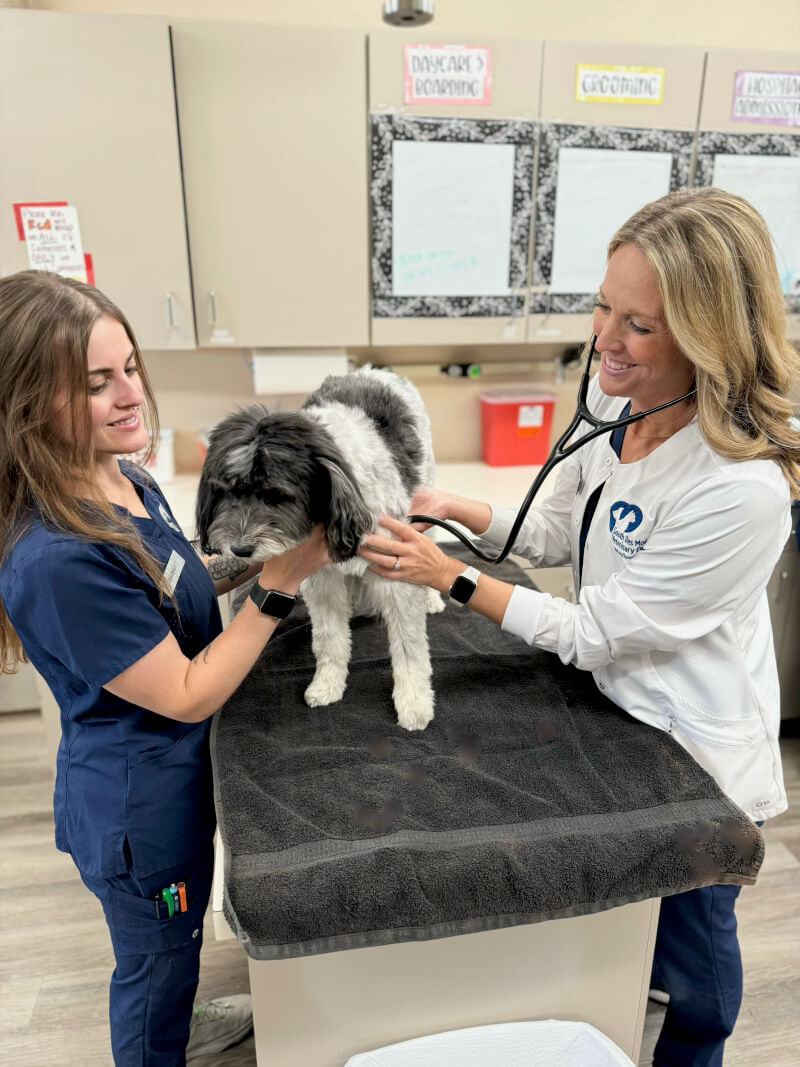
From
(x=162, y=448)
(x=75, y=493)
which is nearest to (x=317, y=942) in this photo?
(x=75, y=493)

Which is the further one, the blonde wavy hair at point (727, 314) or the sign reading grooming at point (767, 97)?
the sign reading grooming at point (767, 97)

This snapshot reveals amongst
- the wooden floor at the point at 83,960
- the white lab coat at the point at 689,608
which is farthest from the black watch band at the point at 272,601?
the wooden floor at the point at 83,960

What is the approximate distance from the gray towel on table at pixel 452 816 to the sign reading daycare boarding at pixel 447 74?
6.13 feet

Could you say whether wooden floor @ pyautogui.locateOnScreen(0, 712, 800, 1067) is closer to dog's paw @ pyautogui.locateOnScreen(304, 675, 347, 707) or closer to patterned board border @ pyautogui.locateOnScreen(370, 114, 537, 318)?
dog's paw @ pyautogui.locateOnScreen(304, 675, 347, 707)

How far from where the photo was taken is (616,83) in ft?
7.65

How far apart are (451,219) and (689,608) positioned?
177 centimetres

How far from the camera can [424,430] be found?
1.68 metres

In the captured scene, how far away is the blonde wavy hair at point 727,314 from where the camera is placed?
1.00 metres

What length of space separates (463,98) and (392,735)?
2.00 meters

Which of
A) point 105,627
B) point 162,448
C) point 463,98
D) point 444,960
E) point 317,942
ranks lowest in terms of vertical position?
point 444,960

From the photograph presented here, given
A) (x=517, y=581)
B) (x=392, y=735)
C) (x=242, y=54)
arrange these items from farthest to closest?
(x=242, y=54) → (x=517, y=581) → (x=392, y=735)

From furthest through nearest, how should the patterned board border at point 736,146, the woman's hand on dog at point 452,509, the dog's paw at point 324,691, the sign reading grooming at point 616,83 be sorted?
the patterned board border at point 736,146 → the sign reading grooming at point 616,83 → the woman's hand on dog at point 452,509 → the dog's paw at point 324,691

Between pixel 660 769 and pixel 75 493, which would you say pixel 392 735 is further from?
pixel 75 493

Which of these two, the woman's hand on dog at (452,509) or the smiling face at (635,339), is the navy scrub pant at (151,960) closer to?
the woman's hand on dog at (452,509)
